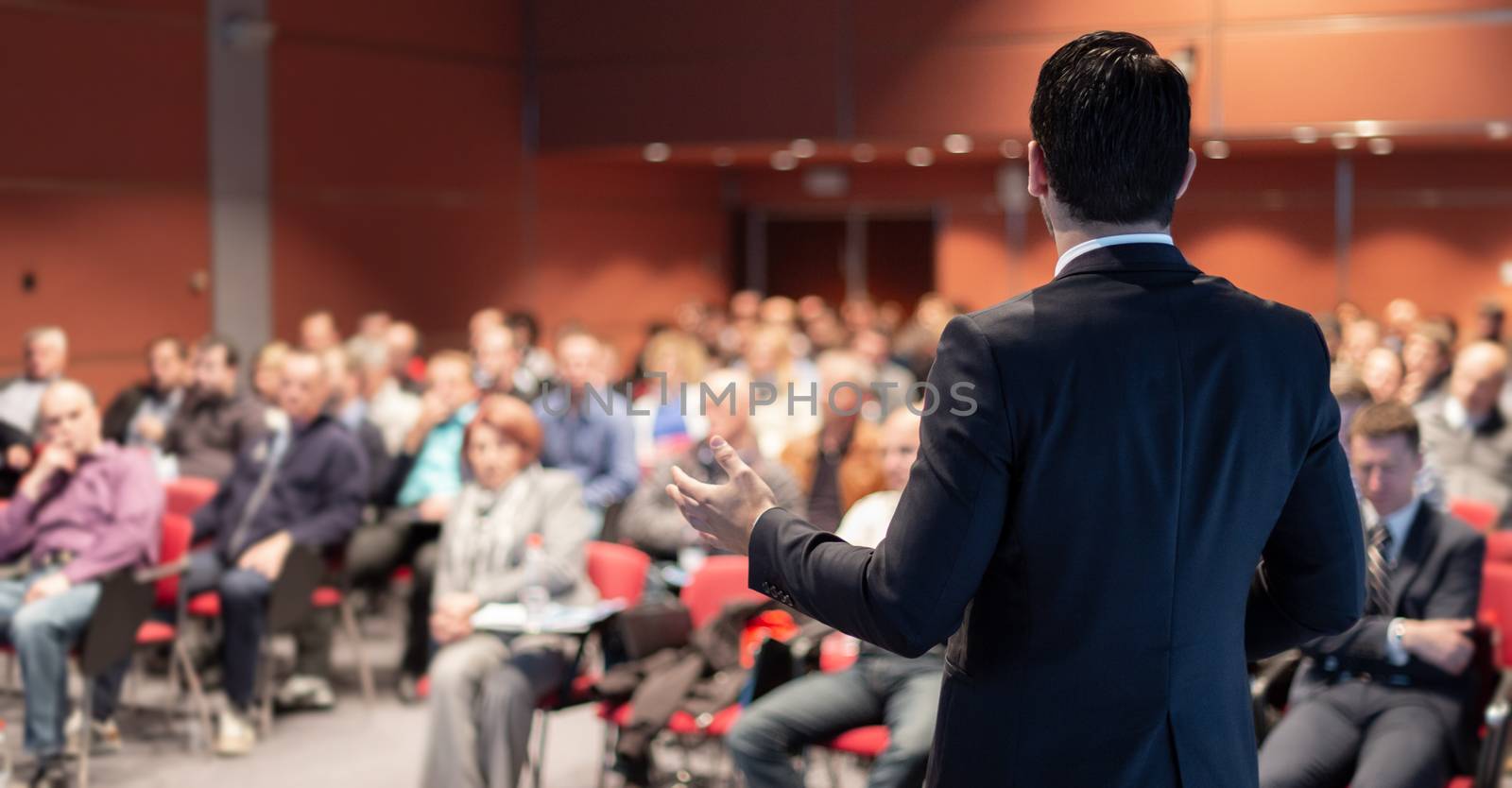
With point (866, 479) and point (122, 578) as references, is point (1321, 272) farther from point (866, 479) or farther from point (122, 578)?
point (122, 578)

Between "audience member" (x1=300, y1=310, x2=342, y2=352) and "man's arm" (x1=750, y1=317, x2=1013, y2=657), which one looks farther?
"audience member" (x1=300, y1=310, x2=342, y2=352)

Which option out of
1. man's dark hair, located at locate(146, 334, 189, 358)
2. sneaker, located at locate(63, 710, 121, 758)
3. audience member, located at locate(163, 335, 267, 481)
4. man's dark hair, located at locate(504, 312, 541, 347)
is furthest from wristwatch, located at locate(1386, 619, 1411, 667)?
man's dark hair, located at locate(504, 312, 541, 347)

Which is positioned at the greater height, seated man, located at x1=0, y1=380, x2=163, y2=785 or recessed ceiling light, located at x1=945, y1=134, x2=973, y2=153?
recessed ceiling light, located at x1=945, y1=134, x2=973, y2=153

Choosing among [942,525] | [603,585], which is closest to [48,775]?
[603,585]

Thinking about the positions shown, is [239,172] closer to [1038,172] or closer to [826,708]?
[826,708]

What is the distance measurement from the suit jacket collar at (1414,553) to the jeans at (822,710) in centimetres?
113

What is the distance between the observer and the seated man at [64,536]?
5000 millimetres

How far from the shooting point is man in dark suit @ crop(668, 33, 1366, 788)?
1421 millimetres

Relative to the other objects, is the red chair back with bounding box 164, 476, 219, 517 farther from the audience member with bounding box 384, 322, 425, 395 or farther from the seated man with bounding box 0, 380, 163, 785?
the audience member with bounding box 384, 322, 425, 395

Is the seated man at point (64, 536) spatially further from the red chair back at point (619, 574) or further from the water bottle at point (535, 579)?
the red chair back at point (619, 574)

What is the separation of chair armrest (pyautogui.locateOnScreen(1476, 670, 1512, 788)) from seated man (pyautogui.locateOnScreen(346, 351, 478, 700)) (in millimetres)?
3938

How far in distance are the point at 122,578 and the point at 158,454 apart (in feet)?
7.77

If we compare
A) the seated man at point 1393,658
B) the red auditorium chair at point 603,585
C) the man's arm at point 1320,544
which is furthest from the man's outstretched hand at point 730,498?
the red auditorium chair at point 603,585

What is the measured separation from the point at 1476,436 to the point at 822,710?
4.09m
